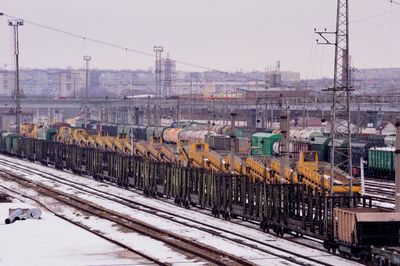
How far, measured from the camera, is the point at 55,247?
35156mm

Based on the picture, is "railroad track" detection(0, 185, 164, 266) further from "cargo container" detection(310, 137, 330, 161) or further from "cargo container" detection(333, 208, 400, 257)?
"cargo container" detection(310, 137, 330, 161)

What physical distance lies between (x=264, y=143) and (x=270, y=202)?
3819 centimetres

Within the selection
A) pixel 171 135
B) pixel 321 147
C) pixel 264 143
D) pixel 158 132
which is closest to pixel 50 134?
pixel 158 132

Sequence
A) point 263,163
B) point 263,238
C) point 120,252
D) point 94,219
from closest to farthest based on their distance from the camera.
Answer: point 120,252, point 263,238, point 94,219, point 263,163

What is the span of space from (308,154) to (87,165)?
3108 cm

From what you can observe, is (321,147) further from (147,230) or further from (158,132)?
(147,230)

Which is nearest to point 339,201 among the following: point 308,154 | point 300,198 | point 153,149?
point 300,198

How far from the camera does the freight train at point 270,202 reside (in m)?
31.3

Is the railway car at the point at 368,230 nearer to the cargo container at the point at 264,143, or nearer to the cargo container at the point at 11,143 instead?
the cargo container at the point at 264,143

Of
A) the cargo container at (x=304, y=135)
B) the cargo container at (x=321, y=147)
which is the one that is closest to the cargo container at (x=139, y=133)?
the cargo container at (x=304, y=135)

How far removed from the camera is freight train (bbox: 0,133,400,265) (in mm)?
31344

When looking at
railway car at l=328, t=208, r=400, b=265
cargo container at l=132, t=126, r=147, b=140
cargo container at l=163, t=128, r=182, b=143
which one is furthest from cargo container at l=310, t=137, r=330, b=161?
railway car at l=328, t=208, r=400, b=265

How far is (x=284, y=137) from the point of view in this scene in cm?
4206

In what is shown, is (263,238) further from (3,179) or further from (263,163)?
(3,179)
